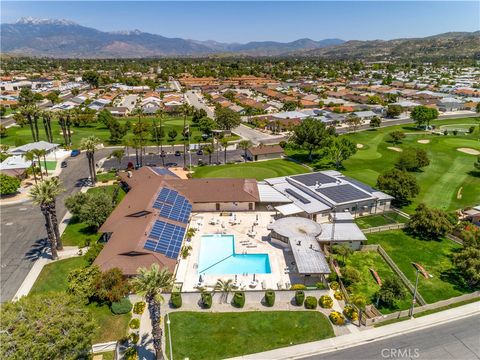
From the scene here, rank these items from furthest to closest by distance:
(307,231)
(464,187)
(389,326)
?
(464,187) < (307,231) < (389,326)

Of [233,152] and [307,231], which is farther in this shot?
[233,152]

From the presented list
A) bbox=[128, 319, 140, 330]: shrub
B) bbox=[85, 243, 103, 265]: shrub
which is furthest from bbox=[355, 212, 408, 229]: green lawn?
bbox=[85, 243, 103, 265]: shrub

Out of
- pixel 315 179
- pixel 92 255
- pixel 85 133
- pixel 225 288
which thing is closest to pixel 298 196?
pixel 315 179

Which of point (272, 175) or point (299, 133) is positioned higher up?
point (299, 133)

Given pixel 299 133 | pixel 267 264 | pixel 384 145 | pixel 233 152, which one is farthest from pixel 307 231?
pixel 384 145

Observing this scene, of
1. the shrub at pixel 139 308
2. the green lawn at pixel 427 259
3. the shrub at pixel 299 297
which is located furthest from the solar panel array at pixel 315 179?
the shrub at pixel 139 308

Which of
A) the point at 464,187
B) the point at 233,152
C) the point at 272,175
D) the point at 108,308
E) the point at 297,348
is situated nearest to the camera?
the point at 297,348

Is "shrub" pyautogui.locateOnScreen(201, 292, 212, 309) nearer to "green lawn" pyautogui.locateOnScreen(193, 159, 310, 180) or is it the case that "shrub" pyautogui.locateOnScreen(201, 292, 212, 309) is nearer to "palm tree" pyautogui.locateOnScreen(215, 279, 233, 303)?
"palm tree" pyautogui.locateOnScreen(215, 279, 233, 303)

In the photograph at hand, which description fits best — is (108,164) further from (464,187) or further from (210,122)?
(464,187)
